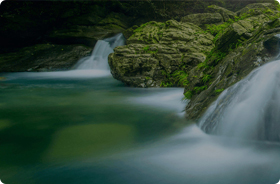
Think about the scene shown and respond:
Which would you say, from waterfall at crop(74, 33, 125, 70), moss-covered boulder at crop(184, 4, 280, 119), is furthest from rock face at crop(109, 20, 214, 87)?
waterfall at crop(74, 33, 125, 70)

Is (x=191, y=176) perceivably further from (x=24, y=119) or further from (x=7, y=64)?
(x=7, y=64)

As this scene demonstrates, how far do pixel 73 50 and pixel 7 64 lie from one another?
15.6 feet

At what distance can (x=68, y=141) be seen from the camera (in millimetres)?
3668

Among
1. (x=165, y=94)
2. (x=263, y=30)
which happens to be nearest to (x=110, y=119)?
(x=165, y=94)

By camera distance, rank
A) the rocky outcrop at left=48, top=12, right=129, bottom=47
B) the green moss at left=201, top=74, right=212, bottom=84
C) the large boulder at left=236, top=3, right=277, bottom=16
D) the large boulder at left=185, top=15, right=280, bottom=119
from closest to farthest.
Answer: the large boulder at left=185, top=15, right=280, bottom=119
the green moss at left=201, top=74, right=212, bottom=84
the large boulder at left=236, top=3, right=277, bottom=16
the rocky outcrop at left=48, top=12, right=129, bottom=47

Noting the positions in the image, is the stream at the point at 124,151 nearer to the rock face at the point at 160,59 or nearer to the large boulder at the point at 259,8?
the rock face at the point at 160,59

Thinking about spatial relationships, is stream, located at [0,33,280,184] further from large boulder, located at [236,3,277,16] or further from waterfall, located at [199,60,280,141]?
large boulder, located at [236,3,277,16]

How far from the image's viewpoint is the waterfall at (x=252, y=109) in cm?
307

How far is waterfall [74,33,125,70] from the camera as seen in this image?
15.3 metres

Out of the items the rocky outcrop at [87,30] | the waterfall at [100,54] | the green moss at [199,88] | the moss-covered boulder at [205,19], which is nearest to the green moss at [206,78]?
the green moss at [199,88]

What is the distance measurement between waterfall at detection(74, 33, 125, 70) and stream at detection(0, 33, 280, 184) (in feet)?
32.7

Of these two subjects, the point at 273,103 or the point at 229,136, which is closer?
the point at 273,103

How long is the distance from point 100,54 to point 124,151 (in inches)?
528

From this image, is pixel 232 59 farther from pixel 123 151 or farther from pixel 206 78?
pixel 123 151
